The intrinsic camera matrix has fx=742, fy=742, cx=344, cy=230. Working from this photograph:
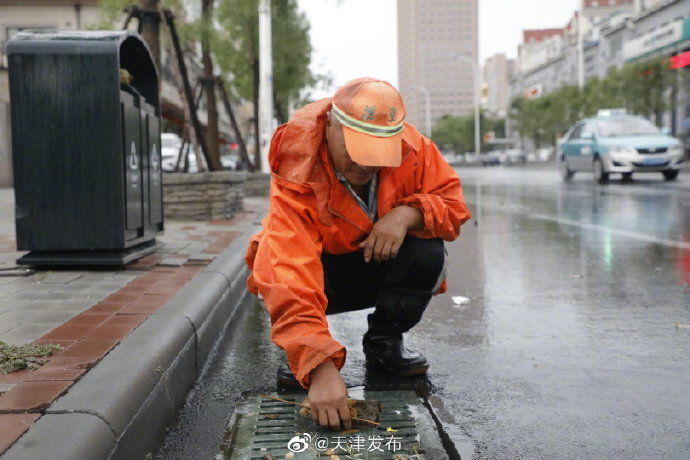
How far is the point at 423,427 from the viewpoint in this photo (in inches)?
99.4

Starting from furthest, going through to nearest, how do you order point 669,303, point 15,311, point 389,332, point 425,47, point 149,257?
point 425,47
point 149,257
point 669,303
point 15,311
point 389,332

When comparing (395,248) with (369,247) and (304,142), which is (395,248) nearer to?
(369,247)

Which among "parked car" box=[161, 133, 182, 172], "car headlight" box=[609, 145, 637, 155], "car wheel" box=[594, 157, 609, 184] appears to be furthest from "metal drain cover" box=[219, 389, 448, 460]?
"parked car" box=[161, 133, 182, 172]

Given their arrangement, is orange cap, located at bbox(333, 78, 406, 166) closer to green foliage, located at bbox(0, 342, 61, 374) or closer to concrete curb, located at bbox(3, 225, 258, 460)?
concrete curb, located at bbox(3, 225, 258, 460)

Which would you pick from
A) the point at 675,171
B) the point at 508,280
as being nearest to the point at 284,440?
the point at 508,280

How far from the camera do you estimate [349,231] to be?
2785 millimetres

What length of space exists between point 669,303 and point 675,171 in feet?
A: 49.1

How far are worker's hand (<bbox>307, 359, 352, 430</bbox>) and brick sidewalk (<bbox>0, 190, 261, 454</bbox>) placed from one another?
776 mm

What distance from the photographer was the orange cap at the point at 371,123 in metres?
2.29

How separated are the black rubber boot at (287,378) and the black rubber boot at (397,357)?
416 mm

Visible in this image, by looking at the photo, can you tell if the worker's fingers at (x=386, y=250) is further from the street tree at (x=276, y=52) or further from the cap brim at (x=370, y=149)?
the street tree at (x=276, y=52)

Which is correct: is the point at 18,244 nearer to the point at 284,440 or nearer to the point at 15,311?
the point at 15,311

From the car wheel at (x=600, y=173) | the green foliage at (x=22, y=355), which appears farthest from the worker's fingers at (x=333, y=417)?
the car wheel at (x=600, y=173)

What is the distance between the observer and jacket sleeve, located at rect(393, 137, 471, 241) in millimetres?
2789
